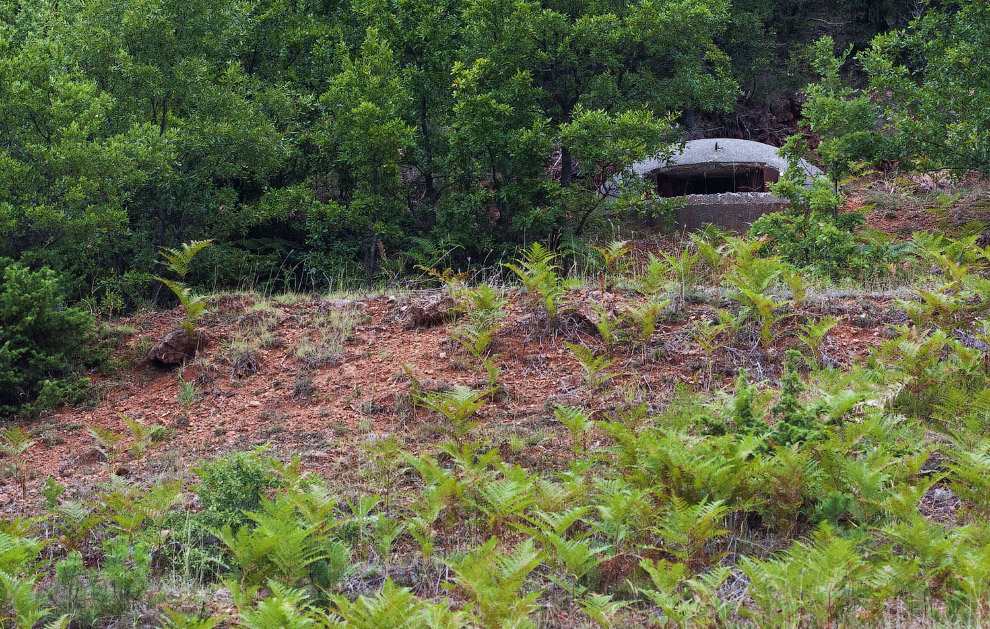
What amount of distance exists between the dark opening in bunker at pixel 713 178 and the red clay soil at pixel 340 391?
884cm

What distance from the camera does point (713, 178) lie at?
16938mm

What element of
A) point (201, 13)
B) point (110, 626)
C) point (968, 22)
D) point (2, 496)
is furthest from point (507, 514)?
point (968, 22)

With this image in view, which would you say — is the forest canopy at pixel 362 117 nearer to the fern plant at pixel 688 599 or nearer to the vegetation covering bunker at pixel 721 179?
the vegetation covering bunker at pixel 721 179

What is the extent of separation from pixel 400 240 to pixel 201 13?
3996 mm

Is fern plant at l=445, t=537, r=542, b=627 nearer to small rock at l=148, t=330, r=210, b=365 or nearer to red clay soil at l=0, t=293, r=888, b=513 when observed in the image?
red clay soil at l=0, t=293, r=888, b=513

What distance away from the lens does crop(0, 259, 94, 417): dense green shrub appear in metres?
7.65

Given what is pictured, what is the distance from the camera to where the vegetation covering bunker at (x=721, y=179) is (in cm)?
1517

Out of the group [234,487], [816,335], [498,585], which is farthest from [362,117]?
[498,585]

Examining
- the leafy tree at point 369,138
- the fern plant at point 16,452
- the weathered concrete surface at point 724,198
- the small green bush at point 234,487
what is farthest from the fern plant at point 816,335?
the weathered concrete surface at point 724,198

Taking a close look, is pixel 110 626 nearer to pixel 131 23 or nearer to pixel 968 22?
pixel 131 23

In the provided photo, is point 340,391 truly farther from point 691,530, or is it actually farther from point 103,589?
point 691,530

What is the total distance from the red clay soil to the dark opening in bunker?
884cm

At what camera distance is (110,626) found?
4.31 metres

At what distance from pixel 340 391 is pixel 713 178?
11.4 m
